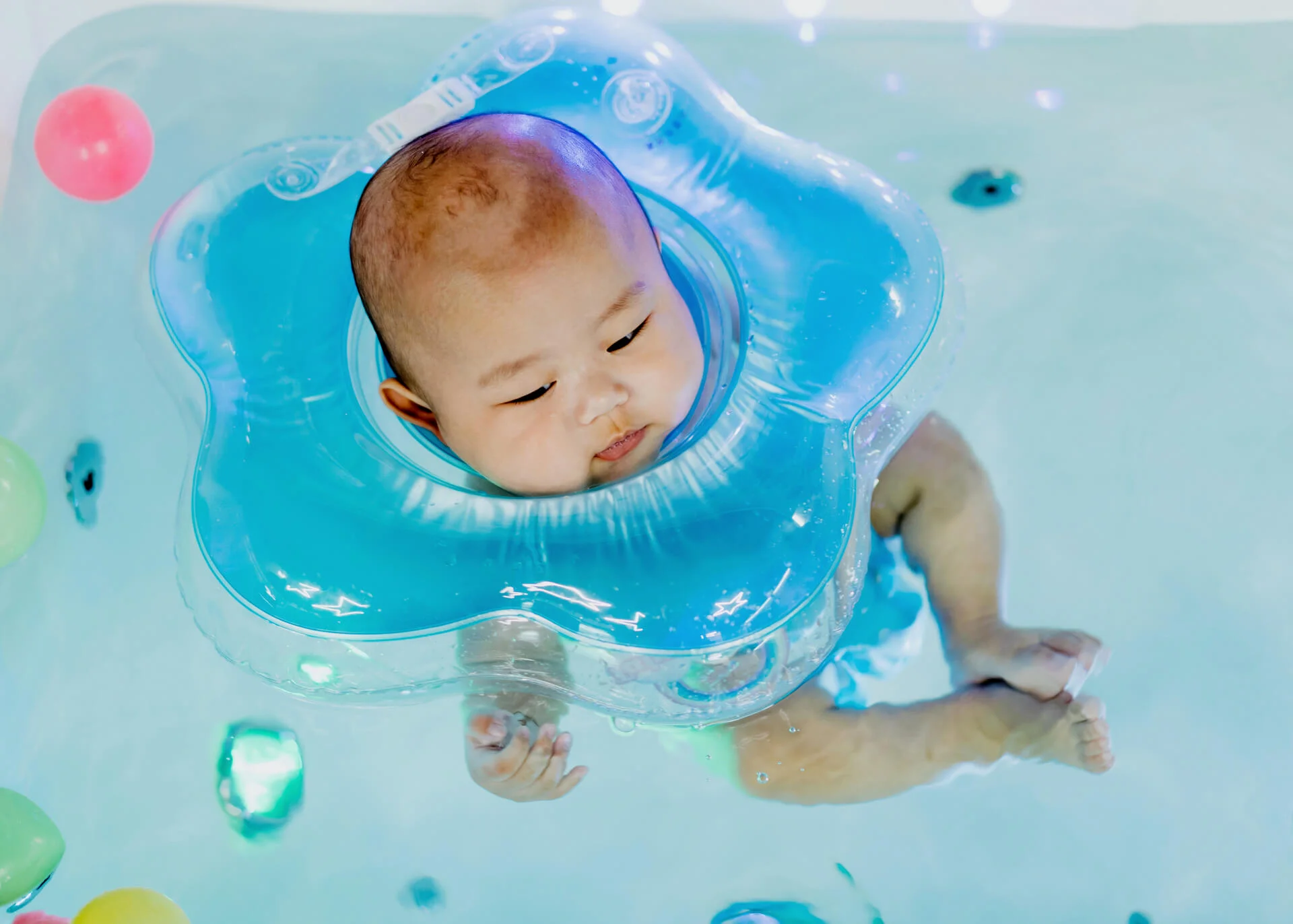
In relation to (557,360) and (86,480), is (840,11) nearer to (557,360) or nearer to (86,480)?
(557,360)

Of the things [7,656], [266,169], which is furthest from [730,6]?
[7,656]

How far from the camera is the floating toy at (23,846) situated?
1.28 meters

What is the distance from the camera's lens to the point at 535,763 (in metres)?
1.42

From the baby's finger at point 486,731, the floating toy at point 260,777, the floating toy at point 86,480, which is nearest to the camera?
the baby's finger at point 486,731

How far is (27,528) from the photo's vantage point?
1.50 meters

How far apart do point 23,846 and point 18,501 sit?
41cm

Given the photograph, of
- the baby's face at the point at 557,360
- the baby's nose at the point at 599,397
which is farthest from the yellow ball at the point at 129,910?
the baby's nose at the point at 599,397

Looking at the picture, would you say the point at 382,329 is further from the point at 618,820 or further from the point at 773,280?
the point at 618,820

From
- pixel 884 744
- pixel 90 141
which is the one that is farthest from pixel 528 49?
pixel 884 744

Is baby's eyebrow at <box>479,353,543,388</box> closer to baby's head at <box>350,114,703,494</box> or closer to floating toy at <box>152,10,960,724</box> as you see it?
baby's head at <box>350,114,703,494</box>

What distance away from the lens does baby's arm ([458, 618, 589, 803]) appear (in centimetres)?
129

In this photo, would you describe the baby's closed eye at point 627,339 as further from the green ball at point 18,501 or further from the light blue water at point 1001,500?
the green ball at point 18,501

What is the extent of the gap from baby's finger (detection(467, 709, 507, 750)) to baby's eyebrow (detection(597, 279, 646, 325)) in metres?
0.53

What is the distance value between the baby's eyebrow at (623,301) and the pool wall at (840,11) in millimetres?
993
